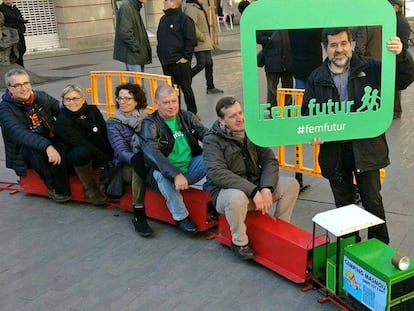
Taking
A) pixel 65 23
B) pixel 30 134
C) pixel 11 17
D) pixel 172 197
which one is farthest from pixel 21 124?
pixel 65 23

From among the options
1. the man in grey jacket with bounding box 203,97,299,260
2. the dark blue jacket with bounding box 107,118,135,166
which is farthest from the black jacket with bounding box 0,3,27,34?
the man in grey jacket with bounding box 203,97,299,260

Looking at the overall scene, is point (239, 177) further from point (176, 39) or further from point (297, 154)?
point (176, 39)

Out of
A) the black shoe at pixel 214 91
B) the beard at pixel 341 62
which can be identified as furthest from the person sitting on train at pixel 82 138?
the black shoe at pixel 214 91

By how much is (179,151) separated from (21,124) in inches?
67.7

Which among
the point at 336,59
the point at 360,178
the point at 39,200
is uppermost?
the point at 336,59

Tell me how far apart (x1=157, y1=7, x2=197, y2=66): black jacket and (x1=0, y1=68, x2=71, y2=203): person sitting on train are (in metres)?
2.91

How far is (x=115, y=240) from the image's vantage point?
4.45 metres

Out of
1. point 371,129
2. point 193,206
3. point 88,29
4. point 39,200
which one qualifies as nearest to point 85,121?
point 39,200

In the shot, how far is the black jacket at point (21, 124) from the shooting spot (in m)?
5.16

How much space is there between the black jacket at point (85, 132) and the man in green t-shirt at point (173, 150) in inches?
34.0

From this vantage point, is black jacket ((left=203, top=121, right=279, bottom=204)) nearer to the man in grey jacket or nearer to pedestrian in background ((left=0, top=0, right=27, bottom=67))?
the man in grey jacket

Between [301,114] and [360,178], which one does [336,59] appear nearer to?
[301,114]

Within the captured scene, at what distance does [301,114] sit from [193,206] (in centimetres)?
145

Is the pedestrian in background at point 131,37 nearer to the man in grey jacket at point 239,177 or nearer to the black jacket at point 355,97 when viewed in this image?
the man in grey jacket at point 239,177
